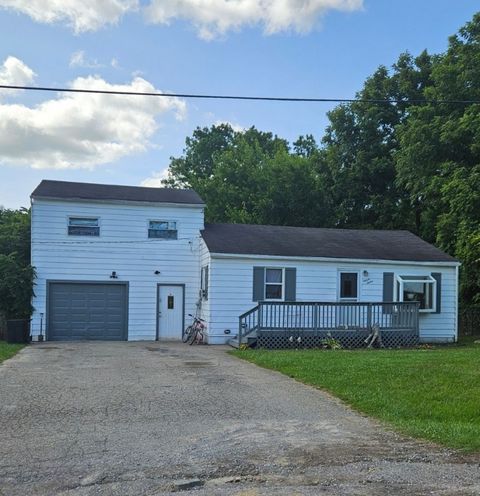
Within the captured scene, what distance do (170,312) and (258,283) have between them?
3.50 m

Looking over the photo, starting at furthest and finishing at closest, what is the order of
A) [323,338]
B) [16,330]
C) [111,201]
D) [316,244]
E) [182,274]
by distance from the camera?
[316,244], [182,274], [111,201], [16,330], [323,338]

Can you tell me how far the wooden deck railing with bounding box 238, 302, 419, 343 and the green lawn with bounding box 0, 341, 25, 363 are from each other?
249 inches

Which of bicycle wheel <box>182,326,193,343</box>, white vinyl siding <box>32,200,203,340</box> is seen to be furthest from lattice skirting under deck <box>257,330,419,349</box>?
white vinyl siding <box>32,200,203,340</box>

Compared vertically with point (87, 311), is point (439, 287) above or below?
above

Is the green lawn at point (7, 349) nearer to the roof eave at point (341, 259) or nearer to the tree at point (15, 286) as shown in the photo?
the tree at point (15, 286)

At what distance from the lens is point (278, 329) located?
57.3 feet

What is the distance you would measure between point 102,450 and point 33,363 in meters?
7.64

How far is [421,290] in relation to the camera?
796 inches

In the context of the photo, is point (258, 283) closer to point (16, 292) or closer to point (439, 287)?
point (439, 287)

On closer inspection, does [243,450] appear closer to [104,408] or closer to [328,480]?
[328,480]

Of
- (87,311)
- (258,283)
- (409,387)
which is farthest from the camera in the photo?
(87,311)

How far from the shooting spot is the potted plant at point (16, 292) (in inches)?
725

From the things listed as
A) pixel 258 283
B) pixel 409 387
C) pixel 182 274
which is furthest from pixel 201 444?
pixel 182 274

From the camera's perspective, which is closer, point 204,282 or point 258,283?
point 258,283
